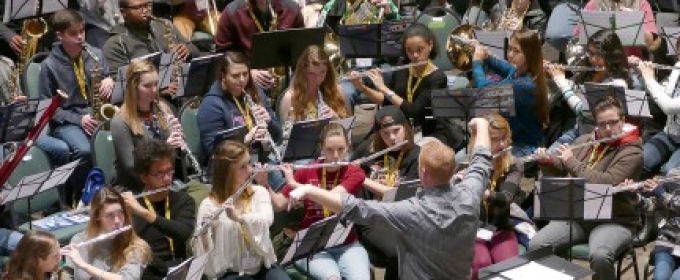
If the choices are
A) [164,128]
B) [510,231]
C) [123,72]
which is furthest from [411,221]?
[123,72]

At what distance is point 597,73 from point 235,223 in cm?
331

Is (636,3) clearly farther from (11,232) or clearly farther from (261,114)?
(11,232)

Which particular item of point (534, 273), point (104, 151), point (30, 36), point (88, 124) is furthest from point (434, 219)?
point (30, 36)

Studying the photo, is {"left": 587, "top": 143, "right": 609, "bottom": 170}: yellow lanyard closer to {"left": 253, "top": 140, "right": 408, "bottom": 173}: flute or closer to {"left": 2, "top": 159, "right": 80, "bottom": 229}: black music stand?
{"left": 253, "top": 140, "right": 408, "bottom": 173}: flute

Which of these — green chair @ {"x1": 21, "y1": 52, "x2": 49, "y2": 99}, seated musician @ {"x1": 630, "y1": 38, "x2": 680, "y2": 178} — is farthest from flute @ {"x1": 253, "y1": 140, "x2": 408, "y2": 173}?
green chair @ {"x1": 21, "y1": 52, "x2": 49, "y2": 99}

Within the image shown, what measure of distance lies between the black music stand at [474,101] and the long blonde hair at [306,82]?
633mm

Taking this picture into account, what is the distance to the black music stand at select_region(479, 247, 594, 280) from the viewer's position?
7.04 m

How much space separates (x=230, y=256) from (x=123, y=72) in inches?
74.2

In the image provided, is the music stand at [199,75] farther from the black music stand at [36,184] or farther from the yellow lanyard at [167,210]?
the yellow lanyard at [167,210]

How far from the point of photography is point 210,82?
962 cm

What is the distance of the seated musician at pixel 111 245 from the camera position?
7.19 m

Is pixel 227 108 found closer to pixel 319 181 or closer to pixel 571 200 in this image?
pixel 319 181

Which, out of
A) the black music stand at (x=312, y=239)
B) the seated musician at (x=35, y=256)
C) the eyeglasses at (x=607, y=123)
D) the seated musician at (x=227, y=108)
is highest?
the seated musician at (x=227, y=108)

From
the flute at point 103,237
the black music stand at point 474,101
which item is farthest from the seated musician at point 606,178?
the flute at point 103,237
